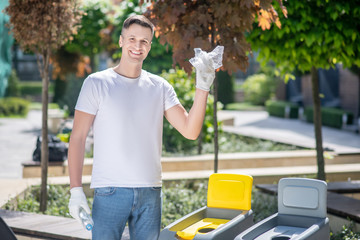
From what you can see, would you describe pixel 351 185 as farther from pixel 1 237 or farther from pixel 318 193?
pixel 1 237

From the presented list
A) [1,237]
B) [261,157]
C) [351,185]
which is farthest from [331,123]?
[1,237]

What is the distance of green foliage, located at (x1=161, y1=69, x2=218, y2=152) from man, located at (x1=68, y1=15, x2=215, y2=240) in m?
5.94

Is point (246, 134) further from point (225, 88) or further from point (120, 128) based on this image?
point (225, 88)

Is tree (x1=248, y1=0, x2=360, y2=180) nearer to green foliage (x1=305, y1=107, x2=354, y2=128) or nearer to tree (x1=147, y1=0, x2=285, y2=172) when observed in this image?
tree (x1=147, y1=0, x2=285, y2=172)

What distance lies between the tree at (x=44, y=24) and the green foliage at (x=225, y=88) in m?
19.2

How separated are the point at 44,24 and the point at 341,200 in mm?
3247

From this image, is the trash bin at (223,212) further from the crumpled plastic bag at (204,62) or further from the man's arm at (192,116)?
the crumpled plastic bag at (204,62)

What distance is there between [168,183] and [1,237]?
12.5ft

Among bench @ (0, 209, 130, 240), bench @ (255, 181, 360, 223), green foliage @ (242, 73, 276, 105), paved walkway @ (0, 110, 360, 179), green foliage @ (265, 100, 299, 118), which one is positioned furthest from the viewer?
green foliage @ (242, 73, 276, 105)

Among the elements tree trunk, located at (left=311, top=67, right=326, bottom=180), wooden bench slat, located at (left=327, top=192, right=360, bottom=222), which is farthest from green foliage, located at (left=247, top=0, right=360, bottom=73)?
wooden bench slat, located at (left=327, top=192, right=360, bottom=222)

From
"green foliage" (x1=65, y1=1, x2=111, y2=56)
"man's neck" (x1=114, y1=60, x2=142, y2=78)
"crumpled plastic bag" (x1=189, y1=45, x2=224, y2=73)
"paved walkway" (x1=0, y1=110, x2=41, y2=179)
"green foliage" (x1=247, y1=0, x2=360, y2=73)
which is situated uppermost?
"green foliage" (x1=65, y1=1, x2=111, y2=56)

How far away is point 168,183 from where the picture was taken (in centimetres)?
617

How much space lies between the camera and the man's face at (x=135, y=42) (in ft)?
8.77

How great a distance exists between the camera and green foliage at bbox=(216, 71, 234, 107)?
79.7 ft
